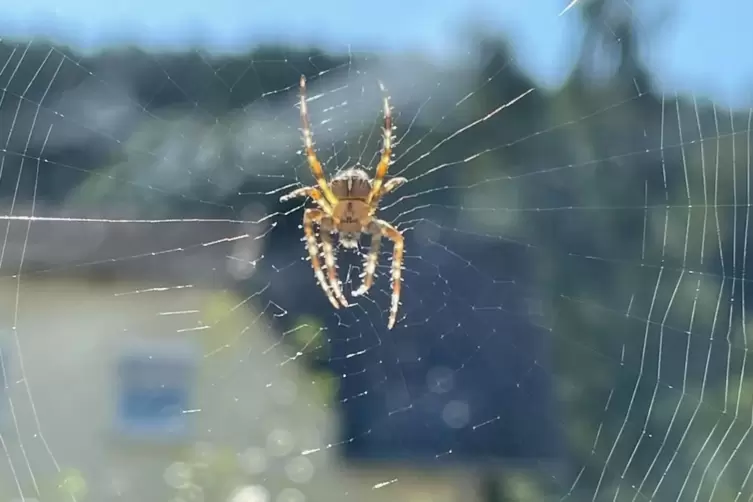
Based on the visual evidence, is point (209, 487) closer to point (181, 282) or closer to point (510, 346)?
point (181, 282)

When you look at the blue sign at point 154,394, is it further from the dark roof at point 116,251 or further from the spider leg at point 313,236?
the spider leg at point 313,236

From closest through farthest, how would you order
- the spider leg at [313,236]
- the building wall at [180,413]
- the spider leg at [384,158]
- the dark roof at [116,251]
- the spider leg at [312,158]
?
the spider leg at [312,158] < the spider leg at [384,158] < the spider leg at [313,236] < the building wall at [180,413] < the dark roof at [116,251]

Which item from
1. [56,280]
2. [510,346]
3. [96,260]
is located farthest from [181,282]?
[510,346]

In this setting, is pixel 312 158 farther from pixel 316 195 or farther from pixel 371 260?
pixel 371 260

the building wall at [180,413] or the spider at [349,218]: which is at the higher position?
the spider at [349,218]

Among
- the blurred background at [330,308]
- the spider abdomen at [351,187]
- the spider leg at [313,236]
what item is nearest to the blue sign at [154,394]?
the blurred background at [330,308]

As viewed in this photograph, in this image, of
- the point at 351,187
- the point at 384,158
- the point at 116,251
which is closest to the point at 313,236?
the point at 351,187

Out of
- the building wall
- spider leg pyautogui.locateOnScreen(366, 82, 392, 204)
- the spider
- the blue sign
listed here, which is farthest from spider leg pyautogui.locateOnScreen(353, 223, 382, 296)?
the blue sign
